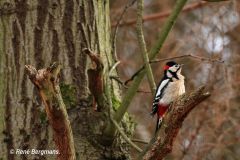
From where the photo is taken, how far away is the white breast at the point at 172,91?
4609mm

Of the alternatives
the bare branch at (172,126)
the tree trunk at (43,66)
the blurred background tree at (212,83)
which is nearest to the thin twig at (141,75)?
the tree trunk at (43,66)

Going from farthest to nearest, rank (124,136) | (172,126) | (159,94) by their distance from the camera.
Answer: (159,94)
(124,136)
(172,126)

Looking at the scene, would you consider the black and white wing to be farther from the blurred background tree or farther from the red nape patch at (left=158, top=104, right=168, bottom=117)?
the blurred background tree

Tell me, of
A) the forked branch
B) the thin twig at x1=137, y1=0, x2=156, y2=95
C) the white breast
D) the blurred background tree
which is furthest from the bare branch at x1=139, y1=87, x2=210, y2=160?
the blurred background tree

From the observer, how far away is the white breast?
15.1 feet

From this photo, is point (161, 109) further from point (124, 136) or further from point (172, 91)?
point (124, 136)

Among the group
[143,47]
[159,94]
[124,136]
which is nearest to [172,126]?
[124,136]

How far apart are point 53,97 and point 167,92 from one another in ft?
5.66

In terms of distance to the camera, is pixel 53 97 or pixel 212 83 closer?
pixel 53 97

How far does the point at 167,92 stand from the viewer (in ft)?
15.1

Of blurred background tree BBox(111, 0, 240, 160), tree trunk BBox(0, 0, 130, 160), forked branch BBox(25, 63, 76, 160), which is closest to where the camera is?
forked branch BBox(25, 63, 76, 160)

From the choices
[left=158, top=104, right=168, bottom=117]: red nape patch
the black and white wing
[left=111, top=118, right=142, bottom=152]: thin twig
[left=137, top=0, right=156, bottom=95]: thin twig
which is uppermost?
[left=137, top=0, right=156, bottom=95]: thin twig

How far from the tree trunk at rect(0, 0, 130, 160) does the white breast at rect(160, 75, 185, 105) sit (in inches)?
22.5

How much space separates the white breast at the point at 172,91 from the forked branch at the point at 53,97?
1.53m
